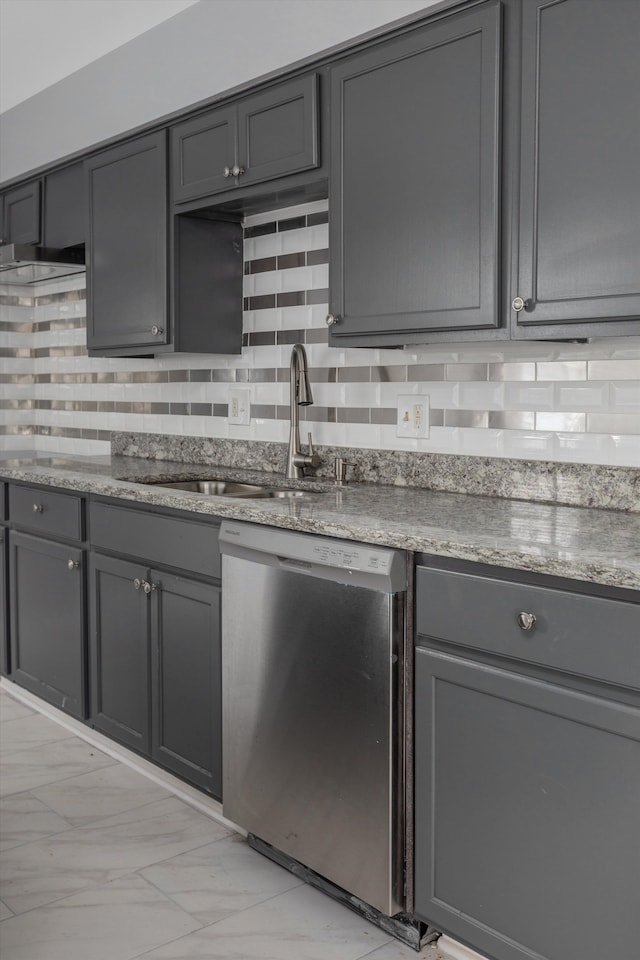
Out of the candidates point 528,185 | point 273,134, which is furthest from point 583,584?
point 273,134

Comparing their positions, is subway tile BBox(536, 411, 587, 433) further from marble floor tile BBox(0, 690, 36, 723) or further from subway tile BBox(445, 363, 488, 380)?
marble floor tile BBox(0, 690, 36, 723)

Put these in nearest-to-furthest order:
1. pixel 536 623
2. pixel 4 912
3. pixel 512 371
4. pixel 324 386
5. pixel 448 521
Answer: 1. pixel 536 623
2. pixel 448 521
3. pixel 4 912
4. pixel 512 371
5. pixel 324 386

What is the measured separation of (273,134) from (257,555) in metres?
1.25

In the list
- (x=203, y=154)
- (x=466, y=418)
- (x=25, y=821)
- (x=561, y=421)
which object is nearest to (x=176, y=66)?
(x=203, y=154)

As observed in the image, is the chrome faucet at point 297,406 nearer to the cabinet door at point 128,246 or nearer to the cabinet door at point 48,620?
the cabinet door at point 128,246

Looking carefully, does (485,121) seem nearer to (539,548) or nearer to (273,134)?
(273,134)

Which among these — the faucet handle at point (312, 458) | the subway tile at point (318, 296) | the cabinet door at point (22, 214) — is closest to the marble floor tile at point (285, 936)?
the faucet handle at point (312, 458)

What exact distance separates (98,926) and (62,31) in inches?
117

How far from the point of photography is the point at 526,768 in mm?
1639

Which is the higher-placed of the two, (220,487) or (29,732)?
(220,487)

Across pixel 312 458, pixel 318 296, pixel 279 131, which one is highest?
pixel 279 131

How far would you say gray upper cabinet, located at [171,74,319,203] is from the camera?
2.46m

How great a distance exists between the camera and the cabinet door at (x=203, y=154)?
2.73m

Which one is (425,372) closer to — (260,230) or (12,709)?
(260,230)
